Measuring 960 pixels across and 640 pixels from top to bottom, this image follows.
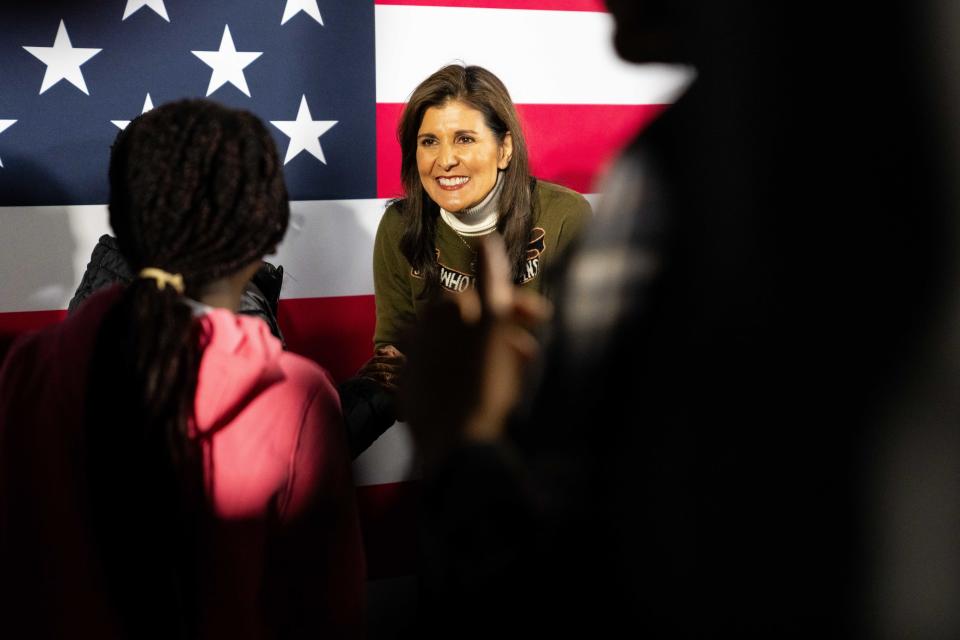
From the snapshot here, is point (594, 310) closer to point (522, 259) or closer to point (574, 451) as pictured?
point (574, 451)

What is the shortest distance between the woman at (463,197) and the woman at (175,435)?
0.90 meters

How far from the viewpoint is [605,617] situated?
0.43 meters

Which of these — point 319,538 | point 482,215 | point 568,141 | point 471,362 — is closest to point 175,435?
point 319,538

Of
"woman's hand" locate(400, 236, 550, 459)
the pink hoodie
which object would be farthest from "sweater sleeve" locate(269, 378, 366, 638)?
"woman's hand" locate(400, 236, 550, 459)

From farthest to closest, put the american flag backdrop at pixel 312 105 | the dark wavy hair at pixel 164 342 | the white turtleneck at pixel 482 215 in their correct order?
the white turtleneck at pixel 482 215
the american flag backdrop at pixel 312 105
the dark wavy hair at pixel 164 342

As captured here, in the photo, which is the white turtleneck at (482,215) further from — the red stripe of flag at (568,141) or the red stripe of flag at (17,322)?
the red stripe of flag at (17,322)

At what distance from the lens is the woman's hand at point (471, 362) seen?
457 millimetres

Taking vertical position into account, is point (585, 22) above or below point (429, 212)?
above

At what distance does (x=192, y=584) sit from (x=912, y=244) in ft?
2.23

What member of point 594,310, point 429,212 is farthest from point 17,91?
point 594,310

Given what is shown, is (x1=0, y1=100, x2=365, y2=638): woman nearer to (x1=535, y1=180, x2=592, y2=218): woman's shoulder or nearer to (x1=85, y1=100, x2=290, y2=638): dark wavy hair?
(x1=85, y1=100, x2=290, y2=638): dark wavy hair

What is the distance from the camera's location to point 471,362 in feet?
1.53

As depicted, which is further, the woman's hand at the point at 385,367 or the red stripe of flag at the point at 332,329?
the red stripe of flag at the point at 332,329

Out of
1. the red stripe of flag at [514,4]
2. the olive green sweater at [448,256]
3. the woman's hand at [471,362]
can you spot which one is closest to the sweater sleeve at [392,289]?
the olive green sweater at [448,256]
